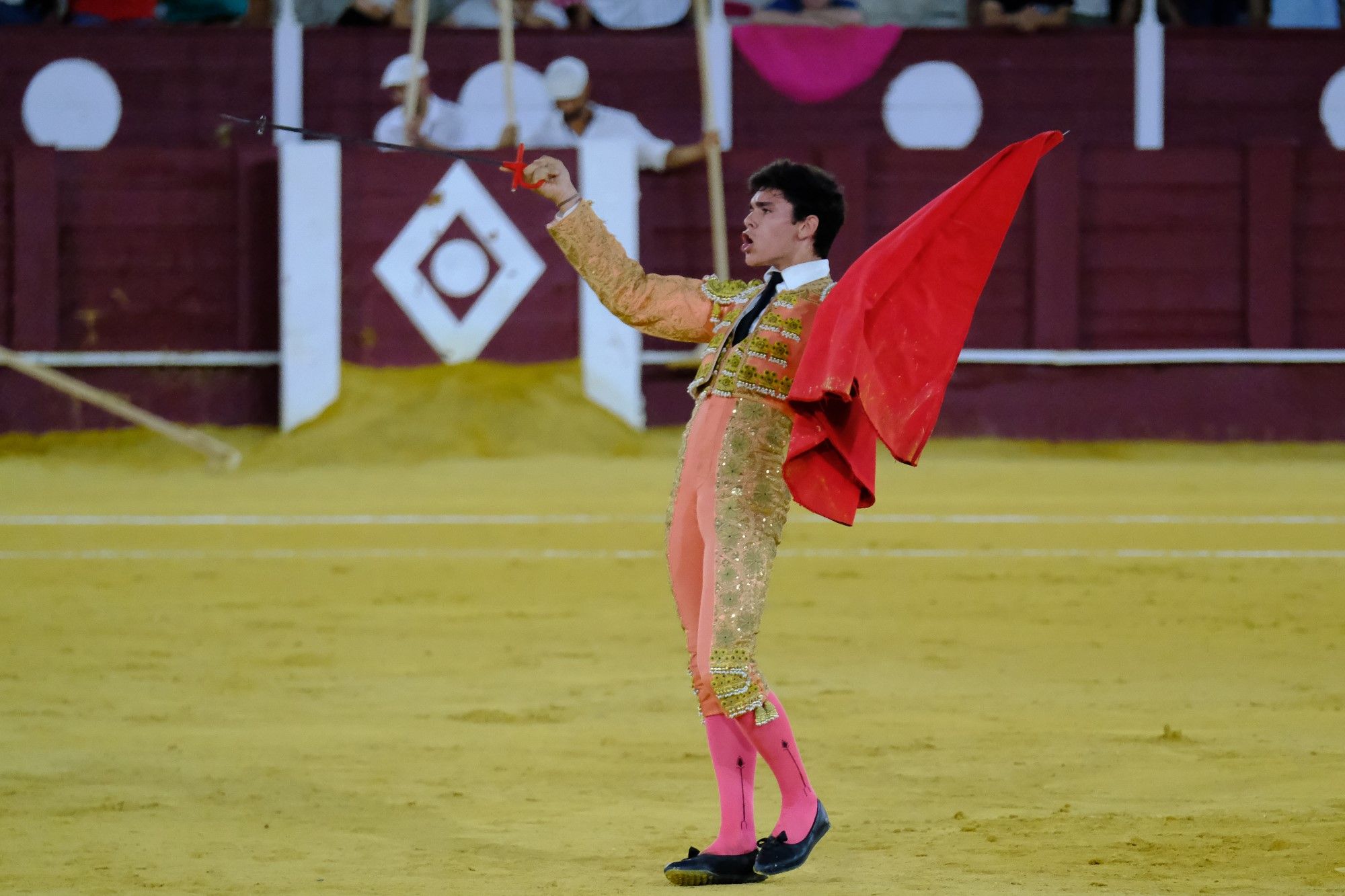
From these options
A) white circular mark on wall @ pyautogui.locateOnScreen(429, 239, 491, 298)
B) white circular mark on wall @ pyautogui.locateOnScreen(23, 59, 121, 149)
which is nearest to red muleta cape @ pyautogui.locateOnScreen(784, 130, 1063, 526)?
white circular mark on wall @ pyautogui.locateOnScreen(429, 239, 491, 298)

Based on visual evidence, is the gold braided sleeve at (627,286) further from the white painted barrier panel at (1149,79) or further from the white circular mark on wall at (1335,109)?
the white circular mark on wall at (1335,109)

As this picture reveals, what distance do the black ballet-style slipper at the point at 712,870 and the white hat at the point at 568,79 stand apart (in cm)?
761

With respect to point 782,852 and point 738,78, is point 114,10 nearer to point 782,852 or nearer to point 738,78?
point 738,78

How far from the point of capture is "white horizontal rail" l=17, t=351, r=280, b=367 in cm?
997

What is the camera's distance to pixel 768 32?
1103 centimetres

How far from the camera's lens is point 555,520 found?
7.38 m

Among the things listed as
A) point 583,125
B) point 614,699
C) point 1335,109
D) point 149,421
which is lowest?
point 614,699

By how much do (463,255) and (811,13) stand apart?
2.80 meters

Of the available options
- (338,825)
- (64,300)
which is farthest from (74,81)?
(338,825)

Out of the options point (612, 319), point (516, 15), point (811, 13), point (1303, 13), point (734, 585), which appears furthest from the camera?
point (1303, 13)

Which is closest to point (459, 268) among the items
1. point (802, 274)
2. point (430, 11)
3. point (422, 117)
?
point (422, 117)

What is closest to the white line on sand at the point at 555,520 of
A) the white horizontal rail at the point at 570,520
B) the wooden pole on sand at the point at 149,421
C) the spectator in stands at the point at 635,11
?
the white horizontal rail at the point at 570,520

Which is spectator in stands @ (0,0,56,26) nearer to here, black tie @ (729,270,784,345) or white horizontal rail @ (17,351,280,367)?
white horizontal rail @ (17,351,280,367)

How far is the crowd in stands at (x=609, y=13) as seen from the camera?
11.1 meters
